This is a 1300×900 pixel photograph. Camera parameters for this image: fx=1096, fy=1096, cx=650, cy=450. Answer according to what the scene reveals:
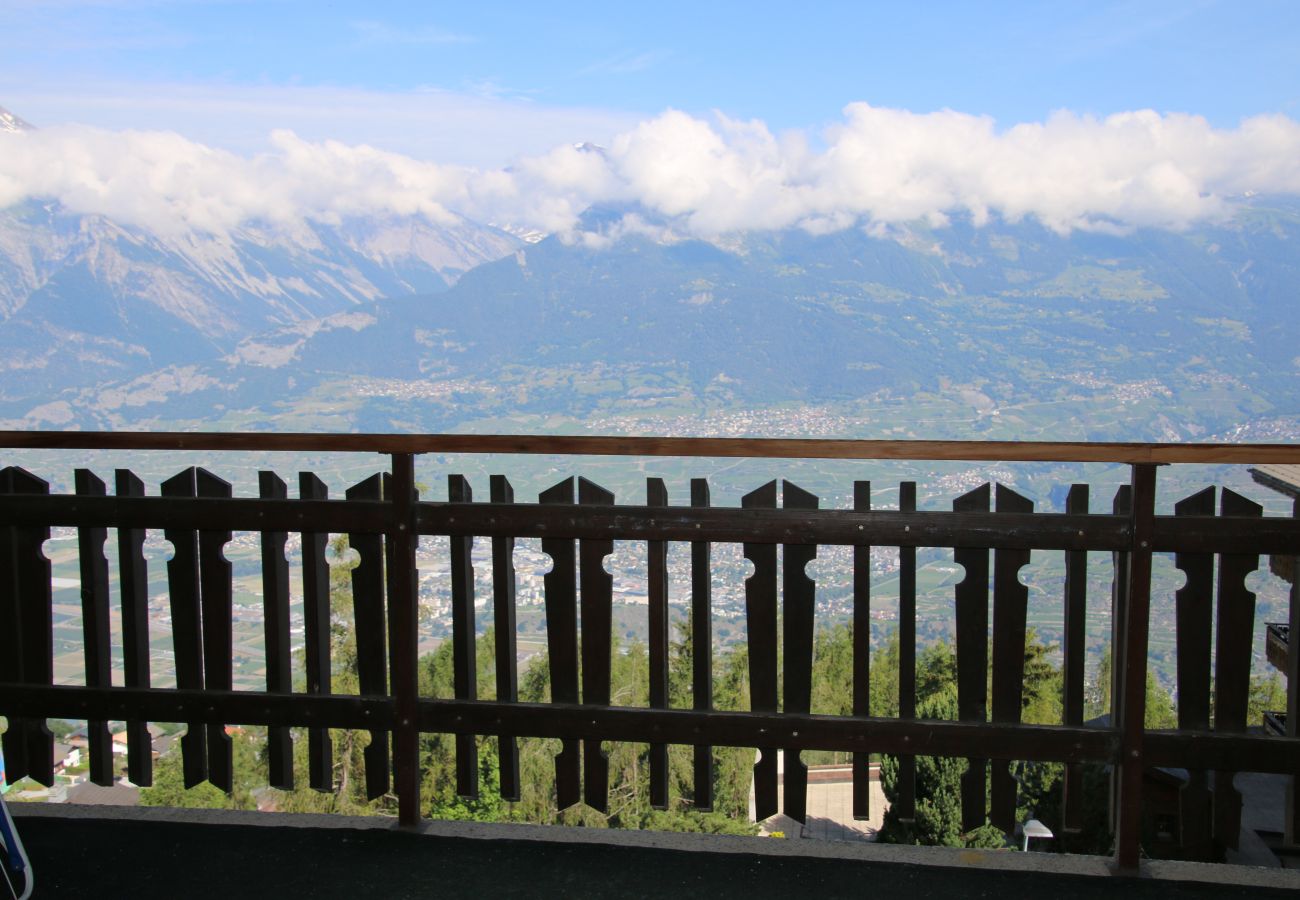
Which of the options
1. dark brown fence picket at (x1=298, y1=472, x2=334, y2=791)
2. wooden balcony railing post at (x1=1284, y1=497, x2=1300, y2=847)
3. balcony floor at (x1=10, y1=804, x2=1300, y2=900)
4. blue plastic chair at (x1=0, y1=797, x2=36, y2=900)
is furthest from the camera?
dark brown fence picket at (x1=298, y1=472, x2=334, y2=791)

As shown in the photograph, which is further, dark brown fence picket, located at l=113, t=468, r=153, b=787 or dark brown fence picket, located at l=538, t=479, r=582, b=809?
dark brown fence picket, located at l=113, t=468, r=153, b=787

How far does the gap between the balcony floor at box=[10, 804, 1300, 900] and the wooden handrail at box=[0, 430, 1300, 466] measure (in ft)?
3.11

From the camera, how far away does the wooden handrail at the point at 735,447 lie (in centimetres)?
232

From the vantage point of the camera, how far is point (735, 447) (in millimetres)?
2445

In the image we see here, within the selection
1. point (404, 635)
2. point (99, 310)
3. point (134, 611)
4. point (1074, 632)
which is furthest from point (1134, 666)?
point (99, 310)

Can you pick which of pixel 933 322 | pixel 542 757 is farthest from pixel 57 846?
pixel 933 322

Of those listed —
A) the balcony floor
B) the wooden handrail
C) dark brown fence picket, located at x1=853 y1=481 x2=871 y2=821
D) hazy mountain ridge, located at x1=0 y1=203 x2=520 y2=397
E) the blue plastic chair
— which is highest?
hazy mountain ridge, located at x1=0 y1=203 x2=520 y2=397

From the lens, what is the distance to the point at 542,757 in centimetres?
2756

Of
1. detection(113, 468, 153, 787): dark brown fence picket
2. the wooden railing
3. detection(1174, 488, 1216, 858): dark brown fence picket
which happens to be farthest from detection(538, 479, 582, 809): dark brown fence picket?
detection(1174, 488, 1216, 858): dark brown fence picket

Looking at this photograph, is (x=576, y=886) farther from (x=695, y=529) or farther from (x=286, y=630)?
(x=286, y=630)

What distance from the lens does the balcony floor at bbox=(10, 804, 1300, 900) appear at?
2.43 m

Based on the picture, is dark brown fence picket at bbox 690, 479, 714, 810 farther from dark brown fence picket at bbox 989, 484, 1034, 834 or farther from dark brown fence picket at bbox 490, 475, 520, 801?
Answer: dark brown fence picket at bbox 989, 484, 1034, 834

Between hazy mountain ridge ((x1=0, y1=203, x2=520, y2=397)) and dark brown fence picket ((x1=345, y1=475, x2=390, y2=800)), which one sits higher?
hazy mountain ridge ((x1=0, y1=203, x2=520, y2=397))

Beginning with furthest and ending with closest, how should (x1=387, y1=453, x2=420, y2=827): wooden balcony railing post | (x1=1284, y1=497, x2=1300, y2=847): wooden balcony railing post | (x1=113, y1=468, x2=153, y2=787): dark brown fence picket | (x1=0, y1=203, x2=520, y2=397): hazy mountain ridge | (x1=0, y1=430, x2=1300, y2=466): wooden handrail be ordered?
(x1=0, y1=203, x2=520, y2=397): hazy mountain ridge, (x1=113, y1=468, x2=153, y2=787): dark brown fence picket, (x1=387, y1=453, x2=420, y2=827): wooden balcony railing post, (x1=1284, y1=497, x2=1300, y2=847): wooden balcony railing post, (x1=0, y1=430, x2=1300, y2=466): wooden handrail
